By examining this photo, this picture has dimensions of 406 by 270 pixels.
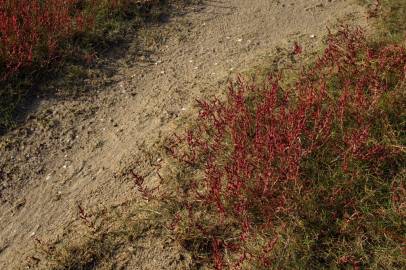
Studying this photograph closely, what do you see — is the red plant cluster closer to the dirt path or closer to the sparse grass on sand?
the dirt path

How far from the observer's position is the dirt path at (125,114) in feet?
14.9

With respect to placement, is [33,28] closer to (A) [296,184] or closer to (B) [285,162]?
(B) [285,162]

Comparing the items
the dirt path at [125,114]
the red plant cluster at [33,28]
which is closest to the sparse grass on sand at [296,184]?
the dirt path at [125,114]

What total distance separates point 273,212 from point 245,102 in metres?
1.52

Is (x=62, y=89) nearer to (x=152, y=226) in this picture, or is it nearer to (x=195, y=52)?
(x=195, y=52)

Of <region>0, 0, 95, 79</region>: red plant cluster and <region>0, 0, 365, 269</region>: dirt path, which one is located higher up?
<region>0, 0, 95, 79</region>: red plant cluster

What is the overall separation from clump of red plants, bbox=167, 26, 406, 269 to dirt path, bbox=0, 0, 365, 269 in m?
0.75

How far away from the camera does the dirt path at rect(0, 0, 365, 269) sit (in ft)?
14.9

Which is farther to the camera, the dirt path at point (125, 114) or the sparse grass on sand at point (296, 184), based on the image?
the dirt path at point (125, 114)

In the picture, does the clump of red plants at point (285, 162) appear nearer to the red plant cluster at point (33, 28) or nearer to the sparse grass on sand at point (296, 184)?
the sparse grass on sand at point (296, 184)

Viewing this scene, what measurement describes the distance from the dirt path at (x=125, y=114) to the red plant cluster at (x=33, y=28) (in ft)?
2.19

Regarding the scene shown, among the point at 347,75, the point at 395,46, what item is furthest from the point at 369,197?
the point at 395,46

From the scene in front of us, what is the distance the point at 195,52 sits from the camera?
653 centimetres

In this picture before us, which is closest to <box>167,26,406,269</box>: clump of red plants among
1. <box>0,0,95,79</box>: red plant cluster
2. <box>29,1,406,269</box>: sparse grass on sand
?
<box>29,1,406,269</box>: sparse grass on sand
